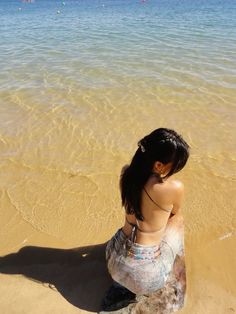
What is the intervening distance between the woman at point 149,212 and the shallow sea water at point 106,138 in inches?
20.7

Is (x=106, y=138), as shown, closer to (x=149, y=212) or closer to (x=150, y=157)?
(x=149, y=212)

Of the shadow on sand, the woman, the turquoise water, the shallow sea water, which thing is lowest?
the turquoise water

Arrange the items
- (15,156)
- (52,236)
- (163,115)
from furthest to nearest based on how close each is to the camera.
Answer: (163,115), (15,156), (52,236)

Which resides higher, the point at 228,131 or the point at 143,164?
the point at 143,164

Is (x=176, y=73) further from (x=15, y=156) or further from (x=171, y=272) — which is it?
(x=171, y=272)

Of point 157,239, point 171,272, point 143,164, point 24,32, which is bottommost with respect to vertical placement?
point 24,32

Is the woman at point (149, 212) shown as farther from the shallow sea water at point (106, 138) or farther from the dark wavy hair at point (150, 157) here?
the shallow sea water at point (106, 138)

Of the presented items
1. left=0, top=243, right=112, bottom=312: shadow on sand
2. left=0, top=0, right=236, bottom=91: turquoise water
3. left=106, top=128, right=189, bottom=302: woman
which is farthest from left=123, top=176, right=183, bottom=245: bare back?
left=0, top=0, right=236, bottom=91: turquoise water

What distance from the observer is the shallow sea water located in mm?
3713

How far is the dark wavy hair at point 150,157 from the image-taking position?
223cm

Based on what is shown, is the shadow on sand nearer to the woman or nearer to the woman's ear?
the woman

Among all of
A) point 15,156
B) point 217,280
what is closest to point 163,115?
point 15,156

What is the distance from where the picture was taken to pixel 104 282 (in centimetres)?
313

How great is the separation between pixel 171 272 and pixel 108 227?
1007 millimetres
